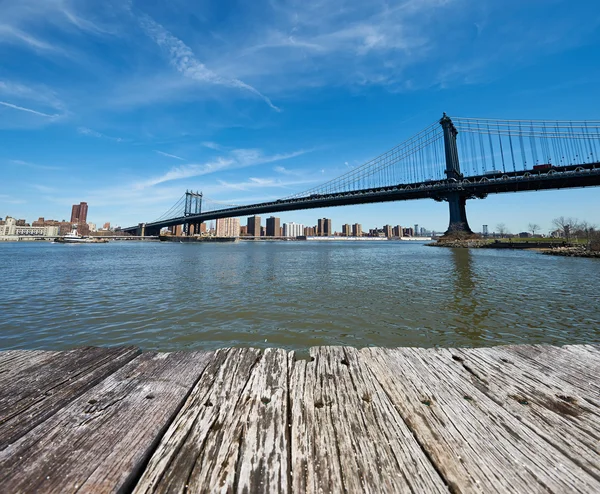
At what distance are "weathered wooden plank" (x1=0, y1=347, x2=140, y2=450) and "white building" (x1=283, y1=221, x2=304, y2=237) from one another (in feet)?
572

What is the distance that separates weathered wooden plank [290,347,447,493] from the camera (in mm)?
1065

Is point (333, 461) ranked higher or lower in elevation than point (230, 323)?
higher

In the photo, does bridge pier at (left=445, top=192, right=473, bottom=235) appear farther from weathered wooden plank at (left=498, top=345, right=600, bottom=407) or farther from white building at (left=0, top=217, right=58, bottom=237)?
white building at (left=0, top=217, right=58, bottom=237)

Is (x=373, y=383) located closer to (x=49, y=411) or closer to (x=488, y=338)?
(x=49, y=411)

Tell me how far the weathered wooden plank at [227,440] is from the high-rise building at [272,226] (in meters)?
161

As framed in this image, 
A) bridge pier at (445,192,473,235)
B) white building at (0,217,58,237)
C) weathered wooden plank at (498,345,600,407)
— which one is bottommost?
weathered wooden plank at (498,345,600,407)

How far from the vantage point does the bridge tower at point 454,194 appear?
169 feet

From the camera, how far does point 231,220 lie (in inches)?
5561

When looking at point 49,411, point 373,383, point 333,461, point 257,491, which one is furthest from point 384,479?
point 49,411

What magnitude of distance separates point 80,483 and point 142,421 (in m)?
0.38

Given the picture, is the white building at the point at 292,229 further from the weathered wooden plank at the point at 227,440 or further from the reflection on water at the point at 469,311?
the weathered wooden plank at the point at 227,440

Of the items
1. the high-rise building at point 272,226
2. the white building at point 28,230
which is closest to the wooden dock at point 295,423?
the high-rise building at point 272,226

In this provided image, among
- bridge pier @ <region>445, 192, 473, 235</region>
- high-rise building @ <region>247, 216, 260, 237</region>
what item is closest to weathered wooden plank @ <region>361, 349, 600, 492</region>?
bridge pier @ <region>445, 192, 473, 235</region>

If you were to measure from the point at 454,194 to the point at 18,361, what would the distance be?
60.5 metres
